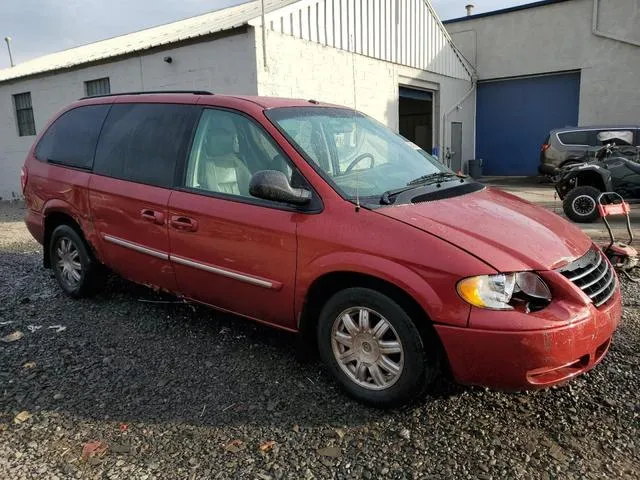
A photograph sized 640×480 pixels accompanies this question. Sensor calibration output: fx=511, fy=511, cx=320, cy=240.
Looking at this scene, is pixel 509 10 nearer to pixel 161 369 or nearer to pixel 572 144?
pixel 572 144

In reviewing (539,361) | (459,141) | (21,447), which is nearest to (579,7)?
(459,141)

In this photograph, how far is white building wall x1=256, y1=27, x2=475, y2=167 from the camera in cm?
1052

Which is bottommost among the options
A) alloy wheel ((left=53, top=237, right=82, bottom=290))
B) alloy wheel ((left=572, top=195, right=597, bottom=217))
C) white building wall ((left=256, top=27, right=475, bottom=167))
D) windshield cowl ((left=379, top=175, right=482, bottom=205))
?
alloy wheel ((left=572, top=195, right=597, bottom=217))

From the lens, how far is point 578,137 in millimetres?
15109

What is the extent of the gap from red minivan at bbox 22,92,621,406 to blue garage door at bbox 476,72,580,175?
18159mm

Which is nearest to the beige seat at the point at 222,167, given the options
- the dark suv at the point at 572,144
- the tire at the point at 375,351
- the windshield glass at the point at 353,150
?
the windshield glass at the point at 353,150

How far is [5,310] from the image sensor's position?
15.2 ft

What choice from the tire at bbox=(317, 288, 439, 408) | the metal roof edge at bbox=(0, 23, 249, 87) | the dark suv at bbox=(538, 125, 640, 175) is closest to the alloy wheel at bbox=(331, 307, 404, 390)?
the tire at bbox=(317, 288, 439, 408)

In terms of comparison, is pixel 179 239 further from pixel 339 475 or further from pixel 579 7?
pixel 579 7

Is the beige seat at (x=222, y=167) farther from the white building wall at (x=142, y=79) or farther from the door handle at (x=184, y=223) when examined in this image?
the white building wall at (x=142, y=79)

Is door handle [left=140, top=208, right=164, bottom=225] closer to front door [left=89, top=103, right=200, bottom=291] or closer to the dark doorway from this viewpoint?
front door [left=89, top=103, right=200, bottom=291]

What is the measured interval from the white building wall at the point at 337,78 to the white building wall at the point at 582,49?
3.87 meters

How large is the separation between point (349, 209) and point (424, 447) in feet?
4.33

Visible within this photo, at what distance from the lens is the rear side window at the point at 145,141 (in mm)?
3762
